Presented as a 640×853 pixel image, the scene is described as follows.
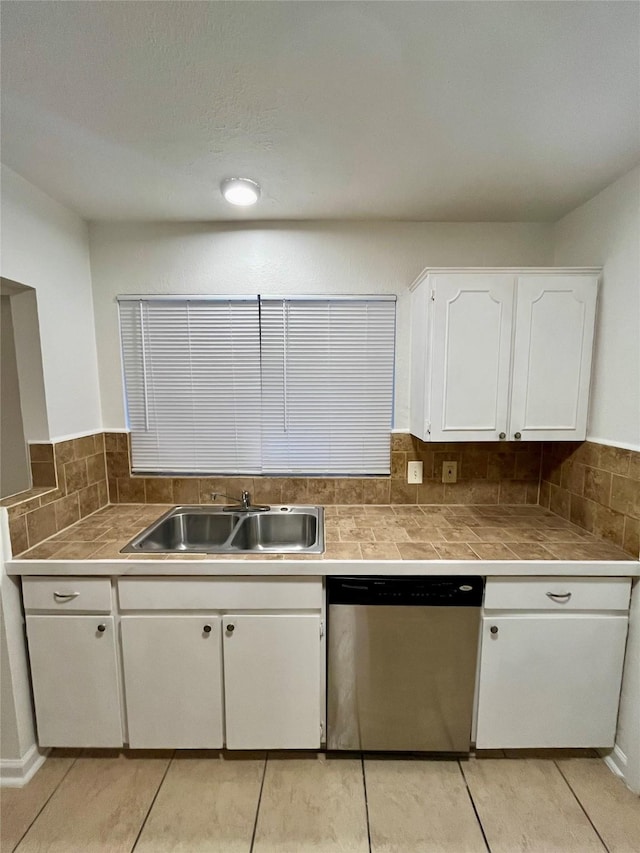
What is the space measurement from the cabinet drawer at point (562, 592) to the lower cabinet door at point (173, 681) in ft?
3.81

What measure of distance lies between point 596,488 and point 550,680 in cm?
85

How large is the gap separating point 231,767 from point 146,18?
2536 mm

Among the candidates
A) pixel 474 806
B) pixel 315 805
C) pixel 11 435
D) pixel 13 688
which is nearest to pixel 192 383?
pixel 11 435

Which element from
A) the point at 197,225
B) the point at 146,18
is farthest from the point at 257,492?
the point at 146,18

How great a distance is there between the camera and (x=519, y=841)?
4.09 ft

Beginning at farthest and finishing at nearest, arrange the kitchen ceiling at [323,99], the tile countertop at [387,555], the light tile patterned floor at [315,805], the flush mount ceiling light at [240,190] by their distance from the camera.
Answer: the flush mount ceiling light at [240,190] < the tile countertop at [387,555] < the light tile patterned floor at [315,805] < the kitchen ceiling at [323,99]

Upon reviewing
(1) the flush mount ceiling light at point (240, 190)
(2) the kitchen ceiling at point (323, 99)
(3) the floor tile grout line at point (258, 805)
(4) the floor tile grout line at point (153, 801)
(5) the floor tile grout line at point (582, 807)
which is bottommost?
(5) the floor tile grout line at point (582, 807)

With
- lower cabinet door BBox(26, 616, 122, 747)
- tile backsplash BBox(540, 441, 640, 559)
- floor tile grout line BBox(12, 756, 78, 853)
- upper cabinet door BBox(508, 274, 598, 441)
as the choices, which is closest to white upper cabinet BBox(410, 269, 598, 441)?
upper cabinet door BBox(508, 274, 598, 441)

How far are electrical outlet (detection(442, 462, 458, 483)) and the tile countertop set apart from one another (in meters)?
0.31

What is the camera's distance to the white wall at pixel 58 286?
147 cm

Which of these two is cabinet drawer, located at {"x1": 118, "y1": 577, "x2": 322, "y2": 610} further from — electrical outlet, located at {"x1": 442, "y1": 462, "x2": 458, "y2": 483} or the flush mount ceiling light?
the flush mount ceiling light

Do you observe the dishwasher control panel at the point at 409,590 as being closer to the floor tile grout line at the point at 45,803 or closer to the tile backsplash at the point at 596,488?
the tile backsplash at the point at 596,488

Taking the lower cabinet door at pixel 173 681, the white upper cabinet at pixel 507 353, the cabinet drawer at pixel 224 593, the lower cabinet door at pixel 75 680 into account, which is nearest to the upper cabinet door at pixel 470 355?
the white upper cabinet at pixel 507 353

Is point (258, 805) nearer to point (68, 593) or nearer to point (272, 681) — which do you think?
point (272, 681)
